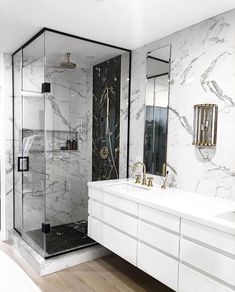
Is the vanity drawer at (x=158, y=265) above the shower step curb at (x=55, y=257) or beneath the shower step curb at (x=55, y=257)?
above

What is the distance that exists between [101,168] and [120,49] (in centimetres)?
157

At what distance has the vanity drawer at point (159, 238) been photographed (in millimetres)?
2057

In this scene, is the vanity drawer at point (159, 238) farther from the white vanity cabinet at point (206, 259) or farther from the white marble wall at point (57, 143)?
the white marble wall at point (57, 143)

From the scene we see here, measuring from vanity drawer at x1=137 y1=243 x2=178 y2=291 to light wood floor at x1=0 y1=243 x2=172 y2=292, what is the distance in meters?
0.47

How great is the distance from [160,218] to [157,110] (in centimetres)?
133

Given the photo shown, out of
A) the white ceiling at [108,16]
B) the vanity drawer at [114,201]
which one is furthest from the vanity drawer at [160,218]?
the white ceiling at [108,16]

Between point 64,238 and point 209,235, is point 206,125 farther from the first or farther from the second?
point 64,238

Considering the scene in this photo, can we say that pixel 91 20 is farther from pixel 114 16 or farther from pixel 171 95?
pixel 171 95

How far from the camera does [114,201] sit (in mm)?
2678

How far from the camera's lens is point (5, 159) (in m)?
3.69

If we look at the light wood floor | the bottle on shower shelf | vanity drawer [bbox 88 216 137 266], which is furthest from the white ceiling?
the light wood floor

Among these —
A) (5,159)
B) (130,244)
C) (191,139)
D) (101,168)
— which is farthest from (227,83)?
(5,159)

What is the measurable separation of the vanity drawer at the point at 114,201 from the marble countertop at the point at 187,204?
0.05 m

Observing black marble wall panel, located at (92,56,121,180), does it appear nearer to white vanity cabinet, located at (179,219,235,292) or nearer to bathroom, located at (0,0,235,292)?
bathroom, located at (0,0,235,292)
